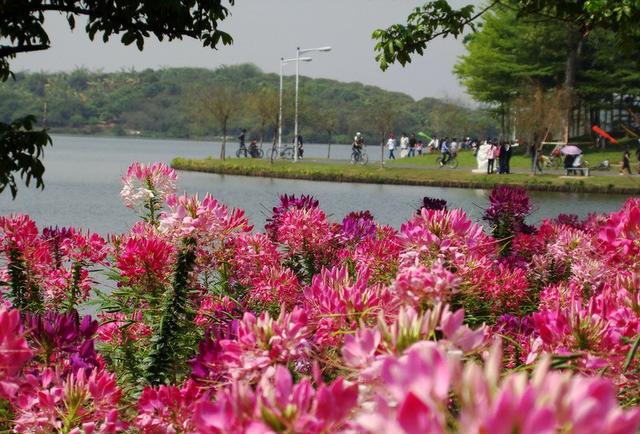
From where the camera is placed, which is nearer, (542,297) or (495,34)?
(542,297)

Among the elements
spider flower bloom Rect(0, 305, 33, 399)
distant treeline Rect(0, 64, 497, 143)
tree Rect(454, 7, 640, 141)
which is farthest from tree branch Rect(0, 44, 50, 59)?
distant treeline Rect(0, 64, 497, 143)

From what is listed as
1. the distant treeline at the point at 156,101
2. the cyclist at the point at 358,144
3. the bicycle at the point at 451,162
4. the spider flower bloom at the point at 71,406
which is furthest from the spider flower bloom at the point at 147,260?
the distant treeline at the point at 156,101

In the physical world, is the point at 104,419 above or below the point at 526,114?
below

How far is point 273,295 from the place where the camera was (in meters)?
3.49

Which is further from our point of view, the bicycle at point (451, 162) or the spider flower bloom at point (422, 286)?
the bicycle at point (451, 162)

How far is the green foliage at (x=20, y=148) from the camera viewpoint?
4.93 meters

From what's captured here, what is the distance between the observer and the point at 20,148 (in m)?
4.97

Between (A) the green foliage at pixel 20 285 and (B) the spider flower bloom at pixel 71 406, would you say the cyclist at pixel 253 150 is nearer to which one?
(A) the green foliage at pixel 20 285

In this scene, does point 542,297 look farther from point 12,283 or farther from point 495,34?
point 495,34

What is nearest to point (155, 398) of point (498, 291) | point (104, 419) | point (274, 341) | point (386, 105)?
point (104, 419)

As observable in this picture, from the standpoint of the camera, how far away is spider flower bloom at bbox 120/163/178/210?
3824mm

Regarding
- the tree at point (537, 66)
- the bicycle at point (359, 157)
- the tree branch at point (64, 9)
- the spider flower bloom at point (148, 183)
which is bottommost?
the spider flower bloom at point (148, 183)

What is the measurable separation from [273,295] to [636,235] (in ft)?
4.42

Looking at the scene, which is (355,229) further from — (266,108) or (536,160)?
(266,108)
